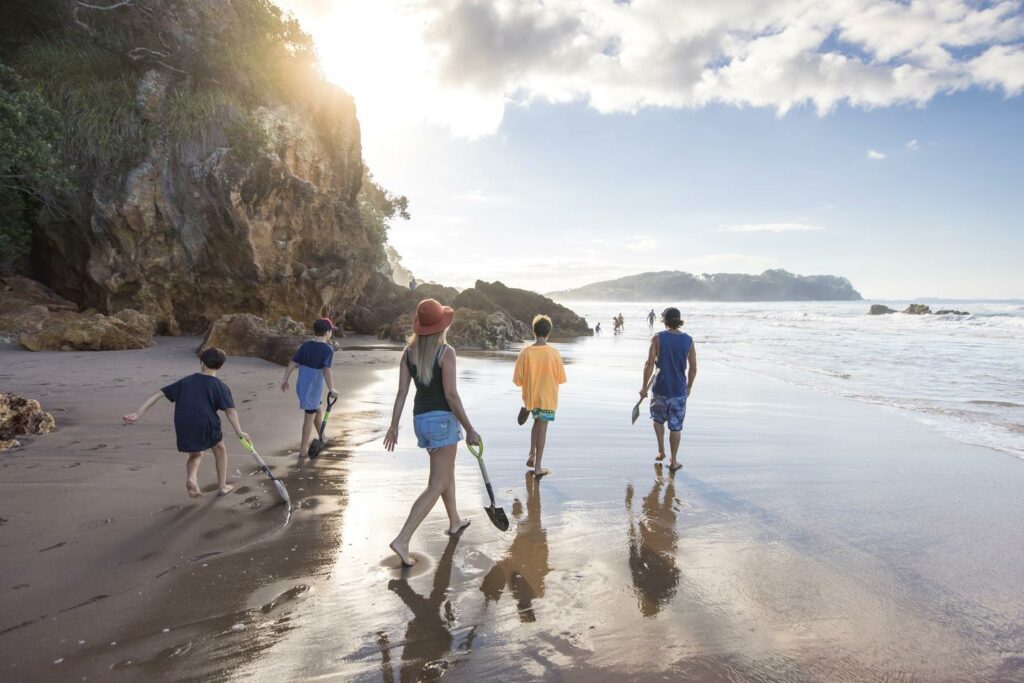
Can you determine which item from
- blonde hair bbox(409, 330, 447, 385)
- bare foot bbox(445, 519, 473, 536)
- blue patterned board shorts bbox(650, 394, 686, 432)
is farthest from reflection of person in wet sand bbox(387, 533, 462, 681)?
blue patterned board shorts bbox(650, 394, 686, 432)

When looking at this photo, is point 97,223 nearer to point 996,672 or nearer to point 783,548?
point 783,548

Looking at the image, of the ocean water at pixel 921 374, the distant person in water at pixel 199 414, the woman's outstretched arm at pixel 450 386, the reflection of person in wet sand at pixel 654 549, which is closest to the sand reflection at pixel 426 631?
the woman's outstretched arm at pixel 450 386

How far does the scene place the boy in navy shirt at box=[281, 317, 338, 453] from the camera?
621cm

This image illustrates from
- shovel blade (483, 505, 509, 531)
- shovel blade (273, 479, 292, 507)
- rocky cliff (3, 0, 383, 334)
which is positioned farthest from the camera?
rocky cliff (3, 0, 383, 334)

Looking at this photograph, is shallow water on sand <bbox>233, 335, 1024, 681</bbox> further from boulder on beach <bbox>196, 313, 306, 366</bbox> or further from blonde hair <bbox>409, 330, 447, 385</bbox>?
boulder on beach <bbox>196, 313, 306, 366</bbox>

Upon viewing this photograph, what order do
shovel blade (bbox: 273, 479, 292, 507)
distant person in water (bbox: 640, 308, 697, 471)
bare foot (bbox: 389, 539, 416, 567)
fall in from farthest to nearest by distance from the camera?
distant person in water (bbox: 640, 308, 697, 471)
shovel blade (bbox: 273, 479, 292, 507)
bare foot (bbox: 389, 539, 416, 567)

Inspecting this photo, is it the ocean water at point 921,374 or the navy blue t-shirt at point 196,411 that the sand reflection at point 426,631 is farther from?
the ocean water at point 921,374

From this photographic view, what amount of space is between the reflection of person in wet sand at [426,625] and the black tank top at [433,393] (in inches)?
42.5

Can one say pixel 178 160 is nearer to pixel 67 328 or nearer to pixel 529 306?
pixel 67 328

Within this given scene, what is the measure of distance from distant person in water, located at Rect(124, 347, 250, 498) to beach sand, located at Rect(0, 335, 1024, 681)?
10.7 inches

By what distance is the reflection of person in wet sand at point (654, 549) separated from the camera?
335 centimetres

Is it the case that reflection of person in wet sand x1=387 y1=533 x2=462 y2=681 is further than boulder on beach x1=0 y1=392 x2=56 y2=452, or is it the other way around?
boulder on beach x1=0 y1=392 x2=56 y2=452

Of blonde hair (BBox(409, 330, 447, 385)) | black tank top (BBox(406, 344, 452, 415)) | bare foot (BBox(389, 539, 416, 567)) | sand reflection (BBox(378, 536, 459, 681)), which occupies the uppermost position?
blonde hair (BBox(409, 330, 447, 385))

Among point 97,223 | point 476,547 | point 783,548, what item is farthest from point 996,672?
point 97,223
